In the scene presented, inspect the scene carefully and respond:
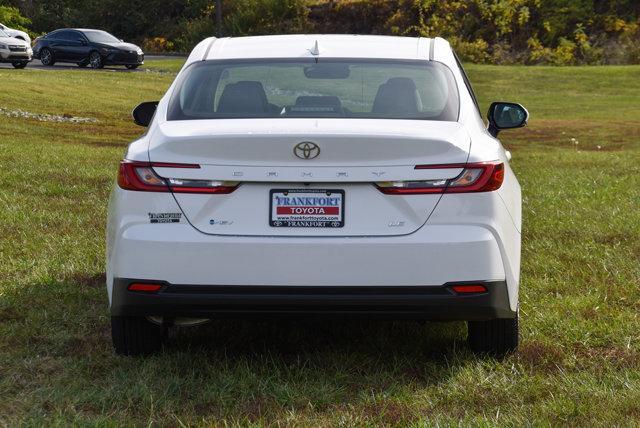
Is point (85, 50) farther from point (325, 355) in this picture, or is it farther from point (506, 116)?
point (325, 355)

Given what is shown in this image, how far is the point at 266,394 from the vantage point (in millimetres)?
5184

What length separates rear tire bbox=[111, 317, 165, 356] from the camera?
5.73 meters

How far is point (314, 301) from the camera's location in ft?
16.9

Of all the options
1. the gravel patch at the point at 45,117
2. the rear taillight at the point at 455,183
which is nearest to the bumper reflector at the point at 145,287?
the rear taillight at the point at 455,183

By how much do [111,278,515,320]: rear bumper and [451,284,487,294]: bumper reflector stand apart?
2cm

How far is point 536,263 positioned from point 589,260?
41 centimetres

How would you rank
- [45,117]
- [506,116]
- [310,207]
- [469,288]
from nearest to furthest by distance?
[310,207] < [469,288] < [506,116] < [45,117]

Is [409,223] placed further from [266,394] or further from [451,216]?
[266,394]

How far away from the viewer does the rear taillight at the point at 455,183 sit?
5.11 metres

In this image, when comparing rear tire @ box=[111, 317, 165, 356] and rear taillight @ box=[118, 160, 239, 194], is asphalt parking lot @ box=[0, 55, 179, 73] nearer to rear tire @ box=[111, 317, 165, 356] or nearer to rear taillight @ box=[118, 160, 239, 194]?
rear tire @ box=[111, 317, 165, 356]

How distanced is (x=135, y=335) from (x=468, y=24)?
141 ft

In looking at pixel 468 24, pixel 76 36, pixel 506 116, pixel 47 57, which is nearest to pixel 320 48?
pixel 506 116

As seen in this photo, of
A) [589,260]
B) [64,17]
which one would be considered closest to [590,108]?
[589,260]

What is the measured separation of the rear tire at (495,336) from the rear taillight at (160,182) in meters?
1.45
